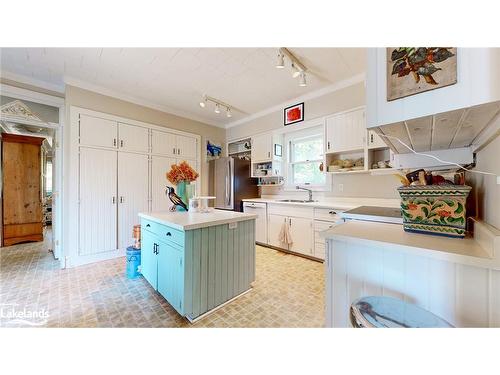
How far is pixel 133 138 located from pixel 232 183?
1933 millimetres

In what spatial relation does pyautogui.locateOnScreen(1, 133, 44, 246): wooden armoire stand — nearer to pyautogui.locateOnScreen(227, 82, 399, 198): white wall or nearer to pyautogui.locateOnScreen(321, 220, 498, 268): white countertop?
pyautogui.locateOnScreen(227, 82, 399, 198): white wall

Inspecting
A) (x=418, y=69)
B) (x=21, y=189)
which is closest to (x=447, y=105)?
(x=418, y=69)

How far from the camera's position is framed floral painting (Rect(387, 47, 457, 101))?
649 mm

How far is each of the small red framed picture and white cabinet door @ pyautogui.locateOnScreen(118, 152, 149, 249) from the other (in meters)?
2.68

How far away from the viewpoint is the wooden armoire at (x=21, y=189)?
3.61 meters

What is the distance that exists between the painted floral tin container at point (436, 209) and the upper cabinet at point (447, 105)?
0.26 m

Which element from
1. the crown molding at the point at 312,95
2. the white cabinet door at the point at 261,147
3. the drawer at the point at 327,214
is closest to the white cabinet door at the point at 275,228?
the drawer at the point at 327,214

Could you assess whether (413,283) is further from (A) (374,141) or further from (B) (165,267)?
(A) (374,141)

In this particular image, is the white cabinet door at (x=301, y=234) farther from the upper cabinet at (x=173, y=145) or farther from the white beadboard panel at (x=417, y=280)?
the upper cabinet at (x=173, y=145)

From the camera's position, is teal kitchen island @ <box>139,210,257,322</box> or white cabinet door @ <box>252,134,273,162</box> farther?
white cabinet door @ <box>252,134,273,162</box>

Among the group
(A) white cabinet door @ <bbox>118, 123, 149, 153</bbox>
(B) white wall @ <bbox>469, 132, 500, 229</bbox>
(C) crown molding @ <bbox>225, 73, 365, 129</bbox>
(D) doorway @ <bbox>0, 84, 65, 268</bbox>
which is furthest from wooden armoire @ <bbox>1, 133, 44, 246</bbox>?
(B) white wall @ <bbox>469, 132, 500, 229</bbox>
